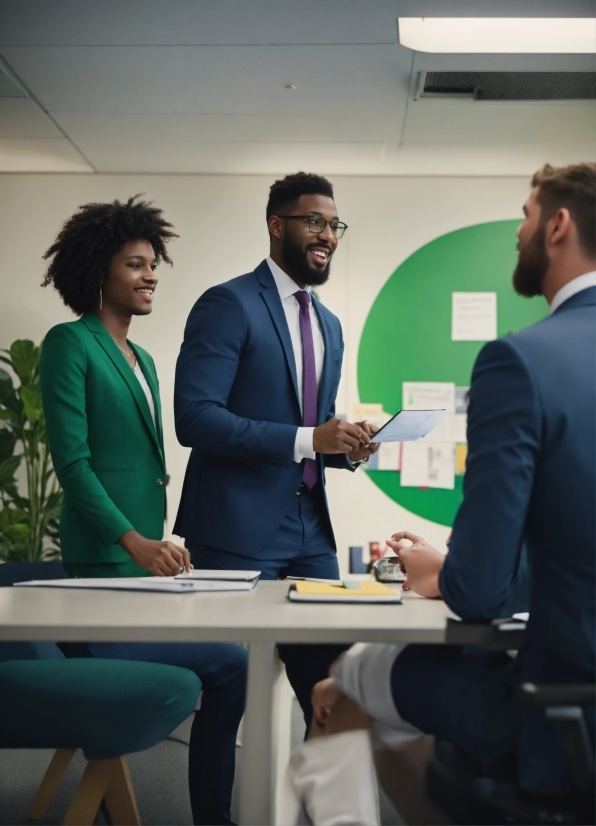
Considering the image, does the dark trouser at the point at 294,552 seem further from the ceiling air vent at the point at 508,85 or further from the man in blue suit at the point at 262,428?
the ceiling air vent at the point at 508,85

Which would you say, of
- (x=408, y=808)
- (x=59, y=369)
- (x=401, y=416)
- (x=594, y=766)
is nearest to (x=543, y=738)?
(x=594, y=766)

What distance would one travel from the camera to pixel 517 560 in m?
1.43

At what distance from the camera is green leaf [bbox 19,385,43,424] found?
4.57 m

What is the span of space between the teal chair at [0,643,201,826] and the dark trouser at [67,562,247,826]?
10 centimetres

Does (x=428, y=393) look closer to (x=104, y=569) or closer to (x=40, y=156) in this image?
(x=40, y=156)

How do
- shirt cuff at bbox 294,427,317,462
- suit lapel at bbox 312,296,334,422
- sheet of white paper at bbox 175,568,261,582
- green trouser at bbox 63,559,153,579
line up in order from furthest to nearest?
suit lapel at bbox 312,296,334,422, green trouser at bbox 63,559,153,579, shirt cuff at bbox 294,427,317,462, sheet of white paper at bbox 175,568,261,582

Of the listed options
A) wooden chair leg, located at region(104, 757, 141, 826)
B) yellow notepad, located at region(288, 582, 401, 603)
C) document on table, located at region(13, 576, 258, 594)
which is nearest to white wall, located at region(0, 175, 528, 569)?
wooden chair leg, located at region(104, 757, 141, 826)

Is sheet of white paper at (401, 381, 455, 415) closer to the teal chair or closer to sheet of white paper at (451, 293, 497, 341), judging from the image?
sheet of white paper at (451, 293, 497, 341)

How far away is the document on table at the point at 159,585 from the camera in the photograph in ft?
5.97

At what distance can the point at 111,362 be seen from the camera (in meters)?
2.61

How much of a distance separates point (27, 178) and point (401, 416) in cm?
407

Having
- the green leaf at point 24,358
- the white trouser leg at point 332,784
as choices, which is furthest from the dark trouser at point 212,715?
the green leaf at point 24,358

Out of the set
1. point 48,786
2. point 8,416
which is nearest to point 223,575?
point 48,786

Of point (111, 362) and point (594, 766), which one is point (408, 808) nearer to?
point (594, 766)
